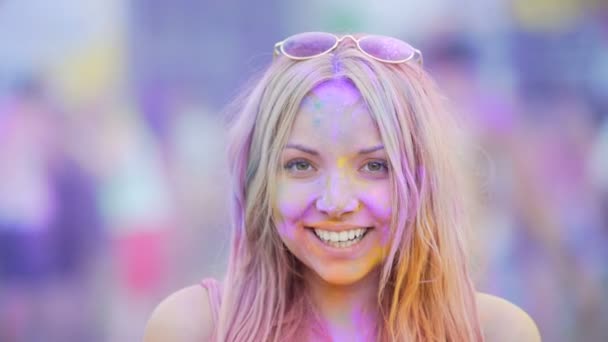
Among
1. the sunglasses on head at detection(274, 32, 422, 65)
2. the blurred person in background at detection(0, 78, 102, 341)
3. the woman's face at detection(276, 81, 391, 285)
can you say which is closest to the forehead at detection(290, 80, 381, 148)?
the woman's face at detection(276, 81, 391, 285)


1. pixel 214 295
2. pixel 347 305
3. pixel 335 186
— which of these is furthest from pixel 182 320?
pixel 335 186

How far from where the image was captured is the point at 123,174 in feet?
13.9

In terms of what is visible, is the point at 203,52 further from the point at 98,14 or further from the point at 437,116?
the point at 437,116

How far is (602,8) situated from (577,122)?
26.3 inches

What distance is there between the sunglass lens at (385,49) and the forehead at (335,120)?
4.1 inches

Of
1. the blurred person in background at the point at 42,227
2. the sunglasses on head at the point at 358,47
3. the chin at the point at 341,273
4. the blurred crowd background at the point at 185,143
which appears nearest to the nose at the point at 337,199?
the chin at the point at 341,273

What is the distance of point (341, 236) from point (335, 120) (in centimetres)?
22

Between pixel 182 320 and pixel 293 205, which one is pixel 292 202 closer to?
pixel 293 205

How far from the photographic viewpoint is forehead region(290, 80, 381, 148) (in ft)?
5.16

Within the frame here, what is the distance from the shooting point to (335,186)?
1551mm

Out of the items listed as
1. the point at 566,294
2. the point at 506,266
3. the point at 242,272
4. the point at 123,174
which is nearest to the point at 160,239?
the point at 123,174

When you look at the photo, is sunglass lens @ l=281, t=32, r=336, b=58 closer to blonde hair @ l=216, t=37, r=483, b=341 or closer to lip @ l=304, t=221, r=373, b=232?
blonde hair @ l=216, t=37, r=483, b=341

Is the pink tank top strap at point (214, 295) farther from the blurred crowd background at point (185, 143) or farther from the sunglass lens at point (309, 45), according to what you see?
the blurred crowd background at point (185, 143)

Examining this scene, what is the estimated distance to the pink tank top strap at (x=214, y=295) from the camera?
1714 millimetres
